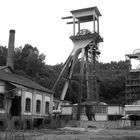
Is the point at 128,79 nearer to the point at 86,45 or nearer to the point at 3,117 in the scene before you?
the point at 86,45

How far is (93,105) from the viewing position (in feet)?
140

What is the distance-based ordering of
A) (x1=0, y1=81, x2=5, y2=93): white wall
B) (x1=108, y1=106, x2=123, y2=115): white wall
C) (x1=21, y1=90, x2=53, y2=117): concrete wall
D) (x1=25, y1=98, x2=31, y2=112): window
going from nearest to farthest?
(x1=0, y1=81, x2=5, y2=93): white wall
(x1=21, y1=90, x2=53, y2=117): concrete wall
(x1=25, y1=98, x2=31, y2=112): window
(x1=108, y1=106, x2=123, y2=115): white wall

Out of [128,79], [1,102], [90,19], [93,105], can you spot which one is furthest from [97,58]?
[1,102]

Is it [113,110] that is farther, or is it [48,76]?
[48,76]

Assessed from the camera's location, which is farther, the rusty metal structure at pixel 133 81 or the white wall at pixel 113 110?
the rusty metal structure at pixel 133 81

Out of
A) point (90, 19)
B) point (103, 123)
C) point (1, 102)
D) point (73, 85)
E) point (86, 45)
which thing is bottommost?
point (103, 123)

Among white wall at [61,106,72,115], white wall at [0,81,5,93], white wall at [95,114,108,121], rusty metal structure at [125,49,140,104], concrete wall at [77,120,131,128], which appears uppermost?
rusty metal structure at [125,49,140,104]

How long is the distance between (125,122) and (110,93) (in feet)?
118

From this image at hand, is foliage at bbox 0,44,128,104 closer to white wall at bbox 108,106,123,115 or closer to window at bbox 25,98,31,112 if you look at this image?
white wall at bbox 108,106,123,115

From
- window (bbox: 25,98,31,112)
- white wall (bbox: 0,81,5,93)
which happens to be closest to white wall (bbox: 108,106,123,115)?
window (bbox: 25,98,31,112)

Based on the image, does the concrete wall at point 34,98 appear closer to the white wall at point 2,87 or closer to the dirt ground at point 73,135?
the white wall at point 2,87

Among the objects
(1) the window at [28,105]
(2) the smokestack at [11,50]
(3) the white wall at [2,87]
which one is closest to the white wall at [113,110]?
(1) the window at [28,105]

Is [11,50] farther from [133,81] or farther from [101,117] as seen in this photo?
[133,81]

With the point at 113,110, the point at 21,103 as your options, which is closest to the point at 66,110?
the point at 113,110
